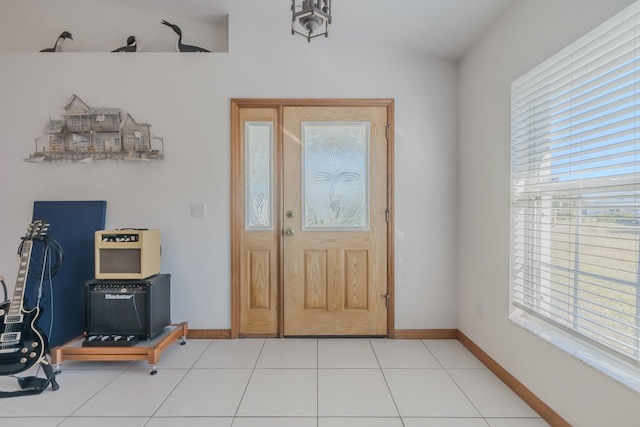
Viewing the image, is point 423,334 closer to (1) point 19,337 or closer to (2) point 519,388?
(2) point 519,388

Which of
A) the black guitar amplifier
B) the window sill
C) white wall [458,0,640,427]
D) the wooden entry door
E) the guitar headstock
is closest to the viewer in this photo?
the window sill

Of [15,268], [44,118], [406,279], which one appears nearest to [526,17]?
[406,279]

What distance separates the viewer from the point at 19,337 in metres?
2.03

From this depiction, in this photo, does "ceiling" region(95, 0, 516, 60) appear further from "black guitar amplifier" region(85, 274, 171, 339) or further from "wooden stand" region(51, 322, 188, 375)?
"wooden stand" region(51, 322, 188, 375)

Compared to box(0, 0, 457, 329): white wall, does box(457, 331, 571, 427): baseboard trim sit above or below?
below

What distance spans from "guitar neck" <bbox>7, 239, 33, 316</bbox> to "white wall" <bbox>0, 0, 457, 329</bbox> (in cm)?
76

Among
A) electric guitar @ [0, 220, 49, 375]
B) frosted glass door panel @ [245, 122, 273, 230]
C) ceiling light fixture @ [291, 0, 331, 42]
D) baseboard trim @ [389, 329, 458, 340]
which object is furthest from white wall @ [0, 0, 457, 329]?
ceiling light fixture @ [291, 0, 331, 42]

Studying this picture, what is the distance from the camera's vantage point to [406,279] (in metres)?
2.94

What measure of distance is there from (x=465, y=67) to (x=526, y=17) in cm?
81

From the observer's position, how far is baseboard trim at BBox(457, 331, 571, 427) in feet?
5.58

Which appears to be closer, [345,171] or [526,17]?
[526,17]

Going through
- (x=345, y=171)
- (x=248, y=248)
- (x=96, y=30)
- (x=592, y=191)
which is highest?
(x=96, y=30)

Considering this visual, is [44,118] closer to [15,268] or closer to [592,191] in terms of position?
[15,268]

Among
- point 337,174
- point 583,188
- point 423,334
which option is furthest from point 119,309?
point 583,188
